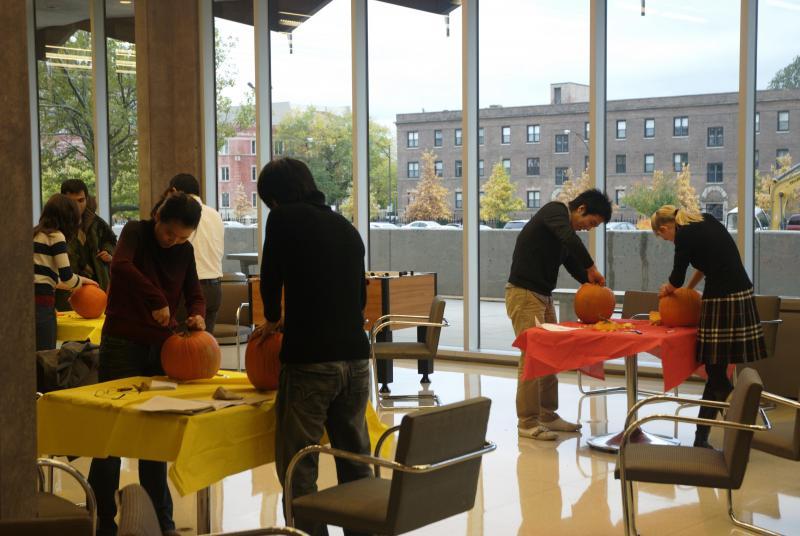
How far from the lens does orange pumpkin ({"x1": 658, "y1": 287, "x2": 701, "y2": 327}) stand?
18.6 ft

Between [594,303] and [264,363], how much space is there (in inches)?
114

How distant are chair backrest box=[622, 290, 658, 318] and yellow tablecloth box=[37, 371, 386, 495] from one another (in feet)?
13.0

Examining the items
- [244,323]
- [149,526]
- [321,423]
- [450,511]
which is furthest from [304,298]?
[244,323]

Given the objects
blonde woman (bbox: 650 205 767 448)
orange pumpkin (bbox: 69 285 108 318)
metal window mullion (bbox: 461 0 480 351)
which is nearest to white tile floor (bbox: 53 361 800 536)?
blonde woman (bbox: 650 205 767 448)

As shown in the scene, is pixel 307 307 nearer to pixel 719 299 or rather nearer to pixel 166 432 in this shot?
pixel 166 432

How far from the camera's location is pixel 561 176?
31.0 feet

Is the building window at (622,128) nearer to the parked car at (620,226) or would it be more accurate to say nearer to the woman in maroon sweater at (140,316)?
the parked car at (620,226)

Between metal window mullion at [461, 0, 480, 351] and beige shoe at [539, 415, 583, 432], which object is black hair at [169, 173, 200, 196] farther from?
metal window mullion at [461, 0, 480, 351]

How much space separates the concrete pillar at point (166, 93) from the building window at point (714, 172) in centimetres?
621

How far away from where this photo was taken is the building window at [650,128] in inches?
348

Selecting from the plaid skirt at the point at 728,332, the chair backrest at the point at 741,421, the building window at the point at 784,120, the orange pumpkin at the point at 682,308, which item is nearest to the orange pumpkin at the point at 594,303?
the orange pumpkin at the point at 682,308

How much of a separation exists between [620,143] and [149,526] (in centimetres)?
740

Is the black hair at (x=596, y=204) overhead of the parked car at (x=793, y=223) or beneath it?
overhead

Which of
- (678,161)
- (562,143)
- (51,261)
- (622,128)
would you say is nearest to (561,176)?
(562,143)
